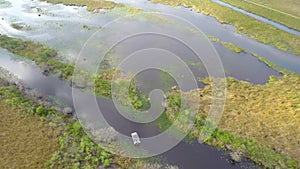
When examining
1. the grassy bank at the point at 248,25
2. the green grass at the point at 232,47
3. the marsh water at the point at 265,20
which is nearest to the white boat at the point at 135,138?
the green grass at the point at 232,47

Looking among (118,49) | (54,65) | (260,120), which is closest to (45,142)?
(54,65)

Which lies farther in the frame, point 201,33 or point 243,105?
point 201,33

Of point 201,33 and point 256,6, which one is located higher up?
point 256,6

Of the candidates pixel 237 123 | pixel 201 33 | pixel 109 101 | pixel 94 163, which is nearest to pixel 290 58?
pixel 201 33

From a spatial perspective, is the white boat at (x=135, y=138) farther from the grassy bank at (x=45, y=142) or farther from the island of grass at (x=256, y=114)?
the island of grass at (x=256, y=114)

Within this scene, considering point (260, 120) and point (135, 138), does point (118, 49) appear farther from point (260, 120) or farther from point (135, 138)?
point (260, 120)

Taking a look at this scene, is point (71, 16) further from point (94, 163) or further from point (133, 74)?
point (94, 163)

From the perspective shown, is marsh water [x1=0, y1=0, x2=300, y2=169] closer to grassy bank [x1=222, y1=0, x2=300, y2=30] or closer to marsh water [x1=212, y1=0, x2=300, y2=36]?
marsh water [x1=212, y1=0, x2=300, y2=36]

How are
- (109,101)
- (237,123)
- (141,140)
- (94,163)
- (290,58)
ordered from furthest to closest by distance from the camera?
(290,58)
(109,101)
(237,123)
(141,140)
(94,163)
